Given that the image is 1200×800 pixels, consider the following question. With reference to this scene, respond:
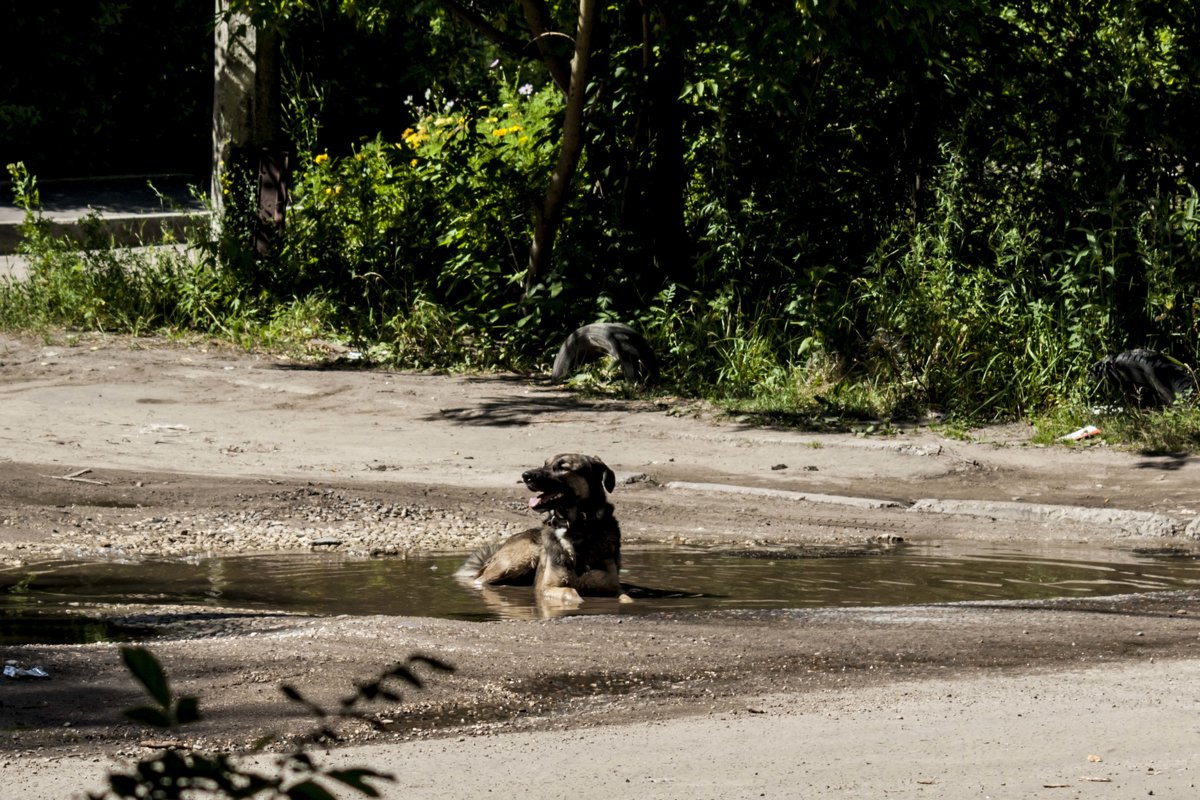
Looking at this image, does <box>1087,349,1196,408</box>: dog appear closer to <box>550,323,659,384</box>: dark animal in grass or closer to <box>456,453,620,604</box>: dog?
<box>550,323,659,384</box>: dark animal in grass

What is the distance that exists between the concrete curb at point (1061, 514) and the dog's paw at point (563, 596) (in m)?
3.66

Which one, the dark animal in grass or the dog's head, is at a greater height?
the dark animal in grass

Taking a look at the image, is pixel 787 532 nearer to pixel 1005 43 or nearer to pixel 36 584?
pixel 36 584

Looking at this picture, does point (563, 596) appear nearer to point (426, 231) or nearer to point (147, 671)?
point (147, 671)

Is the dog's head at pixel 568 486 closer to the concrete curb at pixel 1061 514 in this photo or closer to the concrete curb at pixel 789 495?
the concrete curb at pixel 789 495

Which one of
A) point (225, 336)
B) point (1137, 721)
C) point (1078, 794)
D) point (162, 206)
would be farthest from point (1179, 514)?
point (162, 206)

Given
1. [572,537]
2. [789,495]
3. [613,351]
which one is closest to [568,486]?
[572,537]

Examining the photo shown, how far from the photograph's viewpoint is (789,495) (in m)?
11.5

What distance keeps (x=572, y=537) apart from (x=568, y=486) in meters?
0.26

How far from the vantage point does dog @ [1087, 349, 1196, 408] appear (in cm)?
1382

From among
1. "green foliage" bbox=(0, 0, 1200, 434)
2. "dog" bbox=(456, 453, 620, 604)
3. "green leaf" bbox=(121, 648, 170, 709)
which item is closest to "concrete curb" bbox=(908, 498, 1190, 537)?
"green foliage" bbox=(0, 0, 1200, 434)

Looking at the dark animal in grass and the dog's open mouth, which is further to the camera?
the dark animal in grass

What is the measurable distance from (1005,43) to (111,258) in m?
10.4

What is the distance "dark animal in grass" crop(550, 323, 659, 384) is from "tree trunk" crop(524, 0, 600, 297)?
4.38ft
